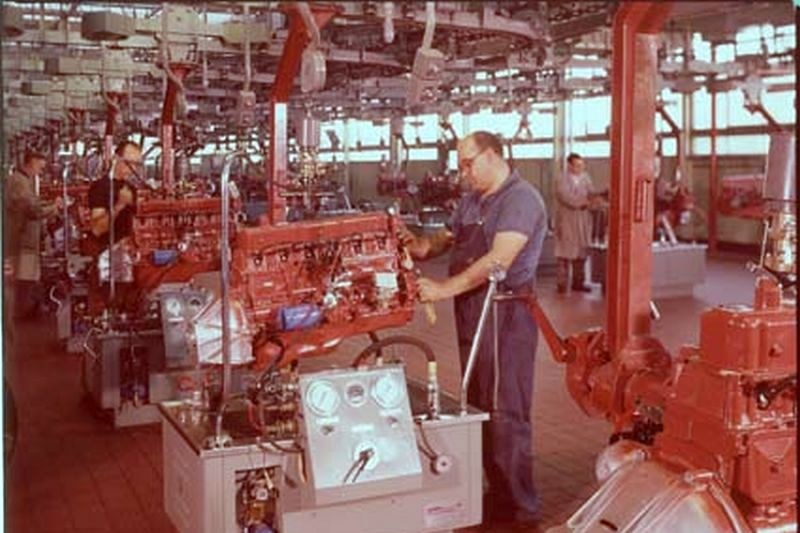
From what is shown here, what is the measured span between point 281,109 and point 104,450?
1.53 metres

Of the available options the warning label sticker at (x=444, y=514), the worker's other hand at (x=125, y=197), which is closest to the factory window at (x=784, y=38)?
the warning label sticker at (x=444, y=514)

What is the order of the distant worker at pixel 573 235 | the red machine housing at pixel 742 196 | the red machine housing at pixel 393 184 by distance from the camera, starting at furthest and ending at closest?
the distant worker at pixel 573 235 < the red machine housing at pixel 393 184 < the red machine housing at pixel 742 196

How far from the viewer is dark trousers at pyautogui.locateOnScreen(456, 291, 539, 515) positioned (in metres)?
2.53

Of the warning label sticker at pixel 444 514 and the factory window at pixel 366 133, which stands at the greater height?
the factory window at pixel 366 133

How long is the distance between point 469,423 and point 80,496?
112 centimetres

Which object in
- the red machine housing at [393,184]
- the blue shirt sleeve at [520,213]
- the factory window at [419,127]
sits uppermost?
the factory window at [419,127]

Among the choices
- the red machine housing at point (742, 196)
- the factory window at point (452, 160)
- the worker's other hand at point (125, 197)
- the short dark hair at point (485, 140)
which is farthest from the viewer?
→ the worker's other hand at point (125, 197)

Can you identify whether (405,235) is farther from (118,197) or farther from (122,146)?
(118,197)

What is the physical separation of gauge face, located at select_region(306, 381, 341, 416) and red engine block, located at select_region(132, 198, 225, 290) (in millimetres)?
1295

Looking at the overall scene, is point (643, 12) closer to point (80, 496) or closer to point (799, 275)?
point (799, 275)

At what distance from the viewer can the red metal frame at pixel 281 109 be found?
186 centimetres

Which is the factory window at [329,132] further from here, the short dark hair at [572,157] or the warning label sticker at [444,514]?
the warning label sticker at [444,514]

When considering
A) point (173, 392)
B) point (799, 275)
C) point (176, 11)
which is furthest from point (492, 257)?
point (173, 392)

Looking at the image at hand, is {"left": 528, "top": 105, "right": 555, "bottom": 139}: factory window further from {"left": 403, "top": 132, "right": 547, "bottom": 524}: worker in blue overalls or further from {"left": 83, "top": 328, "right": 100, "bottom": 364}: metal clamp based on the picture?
{"left": 83, "top": 328, "right": 100, "bottom": 364}: metal clamp
